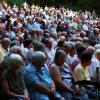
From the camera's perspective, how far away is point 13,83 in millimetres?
7617

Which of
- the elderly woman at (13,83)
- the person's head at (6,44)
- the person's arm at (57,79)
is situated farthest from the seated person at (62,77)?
the person's head at (6,44)

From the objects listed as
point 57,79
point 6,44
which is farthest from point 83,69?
point 6,44

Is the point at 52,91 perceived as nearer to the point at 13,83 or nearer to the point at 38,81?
the point at 38,81

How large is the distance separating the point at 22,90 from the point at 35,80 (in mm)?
334

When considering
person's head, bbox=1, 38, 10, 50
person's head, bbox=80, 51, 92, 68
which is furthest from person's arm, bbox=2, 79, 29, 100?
person's head, bbox=1, 38, 10, 50

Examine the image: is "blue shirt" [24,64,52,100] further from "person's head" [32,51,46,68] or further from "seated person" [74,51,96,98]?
"seated person" [74,51,96,98]

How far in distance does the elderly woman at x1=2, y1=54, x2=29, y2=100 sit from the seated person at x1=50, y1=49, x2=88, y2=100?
0.90 m

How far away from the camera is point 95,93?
348 inches

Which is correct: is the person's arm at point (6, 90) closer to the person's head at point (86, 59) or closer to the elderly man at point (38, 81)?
the elderly man at point (38, 81)

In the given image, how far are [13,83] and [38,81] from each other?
0.55 m

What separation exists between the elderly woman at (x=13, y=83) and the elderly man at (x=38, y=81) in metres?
0.26

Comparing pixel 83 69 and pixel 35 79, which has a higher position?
pixel 83 69

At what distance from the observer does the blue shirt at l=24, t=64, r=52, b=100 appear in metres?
7.93

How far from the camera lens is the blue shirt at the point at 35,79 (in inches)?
312
